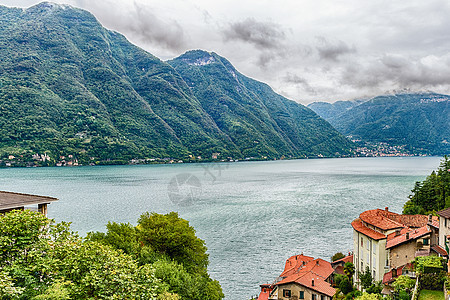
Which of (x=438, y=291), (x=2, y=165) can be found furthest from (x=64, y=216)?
(x=2, y=165)

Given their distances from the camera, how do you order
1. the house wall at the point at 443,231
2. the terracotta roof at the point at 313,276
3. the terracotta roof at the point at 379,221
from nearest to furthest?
the house wall at the point at 443,231 → the terracotta roof at the point at 379,221 → the terracotta roof at the point at 313,276

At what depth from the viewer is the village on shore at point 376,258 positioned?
27969 mm

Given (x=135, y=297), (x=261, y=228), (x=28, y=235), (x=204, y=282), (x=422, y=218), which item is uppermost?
(x=28, y=235)

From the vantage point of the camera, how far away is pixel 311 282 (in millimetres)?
34844

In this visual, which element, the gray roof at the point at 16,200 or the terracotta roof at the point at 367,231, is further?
the terracotta roof at the point at 367,231

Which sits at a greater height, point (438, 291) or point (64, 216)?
point (438, 291)

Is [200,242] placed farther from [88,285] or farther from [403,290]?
[88,285]

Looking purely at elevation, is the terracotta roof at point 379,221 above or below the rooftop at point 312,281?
above

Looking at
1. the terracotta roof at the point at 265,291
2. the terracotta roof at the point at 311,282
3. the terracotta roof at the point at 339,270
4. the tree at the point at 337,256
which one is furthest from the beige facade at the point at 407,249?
the tree at the point at 337,256

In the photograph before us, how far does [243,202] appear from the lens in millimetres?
94188

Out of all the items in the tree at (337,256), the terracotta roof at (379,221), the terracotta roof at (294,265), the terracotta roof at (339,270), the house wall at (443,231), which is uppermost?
the house wall at (443,231)

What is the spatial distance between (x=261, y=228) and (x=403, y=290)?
43221 mm

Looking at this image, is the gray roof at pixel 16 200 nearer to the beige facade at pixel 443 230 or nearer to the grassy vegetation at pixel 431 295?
the grassy vegetation at pixel 431 295

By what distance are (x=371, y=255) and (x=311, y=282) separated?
6.70 m
